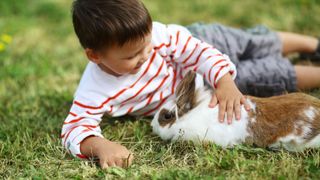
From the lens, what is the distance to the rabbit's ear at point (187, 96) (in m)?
2.90

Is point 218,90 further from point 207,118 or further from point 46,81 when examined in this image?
point 46,81

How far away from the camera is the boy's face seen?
273 cm

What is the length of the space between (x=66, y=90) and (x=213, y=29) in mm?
1172

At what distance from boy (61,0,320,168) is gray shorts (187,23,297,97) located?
1cm

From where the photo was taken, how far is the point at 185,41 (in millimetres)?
3154

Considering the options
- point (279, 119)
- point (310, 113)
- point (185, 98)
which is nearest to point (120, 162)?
point (185, 98)

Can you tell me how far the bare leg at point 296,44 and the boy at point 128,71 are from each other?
45 cm

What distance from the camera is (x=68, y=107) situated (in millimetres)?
3635

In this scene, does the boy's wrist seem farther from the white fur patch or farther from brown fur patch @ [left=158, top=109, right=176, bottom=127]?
the white fur patch

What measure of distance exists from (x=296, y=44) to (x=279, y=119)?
141 centimetres

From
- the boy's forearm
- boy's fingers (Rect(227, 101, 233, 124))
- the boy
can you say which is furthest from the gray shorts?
boy's fingers (Rect(227, 101, 233, 124))

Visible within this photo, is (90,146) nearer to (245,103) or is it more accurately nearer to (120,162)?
(120,162)

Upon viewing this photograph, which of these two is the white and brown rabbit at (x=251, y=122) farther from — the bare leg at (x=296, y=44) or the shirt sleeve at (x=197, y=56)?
the bare leg at (x=296, y=44)

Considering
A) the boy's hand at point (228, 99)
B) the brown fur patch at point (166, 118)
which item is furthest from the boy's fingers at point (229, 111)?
the brown fur patch at point (166, 118)
